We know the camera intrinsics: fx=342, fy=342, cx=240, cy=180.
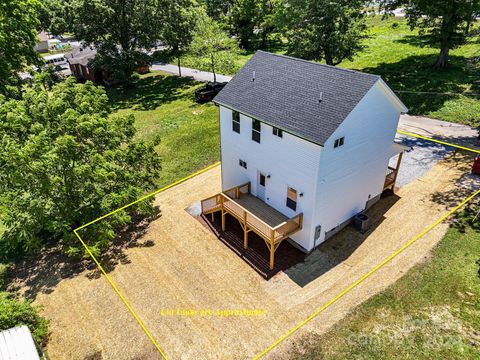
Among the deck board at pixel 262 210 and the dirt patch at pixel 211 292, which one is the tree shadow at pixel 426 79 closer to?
the dirt patch at pixel 211 292

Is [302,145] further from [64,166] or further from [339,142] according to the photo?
[64,166]

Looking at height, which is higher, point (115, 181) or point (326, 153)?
point (326, 153)

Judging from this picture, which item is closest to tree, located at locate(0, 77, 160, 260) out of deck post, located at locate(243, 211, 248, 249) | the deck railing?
the deck railing

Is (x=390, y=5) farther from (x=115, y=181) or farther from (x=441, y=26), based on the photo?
(x=115, y=181)

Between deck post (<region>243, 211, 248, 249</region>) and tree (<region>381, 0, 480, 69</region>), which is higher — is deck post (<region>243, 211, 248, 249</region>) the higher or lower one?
the lower one

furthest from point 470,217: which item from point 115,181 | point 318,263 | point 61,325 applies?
point 61,325

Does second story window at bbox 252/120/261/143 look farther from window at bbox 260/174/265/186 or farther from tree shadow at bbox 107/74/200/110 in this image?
tree shadow at bbox 107/74/200/110

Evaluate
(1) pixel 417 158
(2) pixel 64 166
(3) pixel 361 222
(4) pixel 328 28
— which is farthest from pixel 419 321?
(4) pixel 328 28
